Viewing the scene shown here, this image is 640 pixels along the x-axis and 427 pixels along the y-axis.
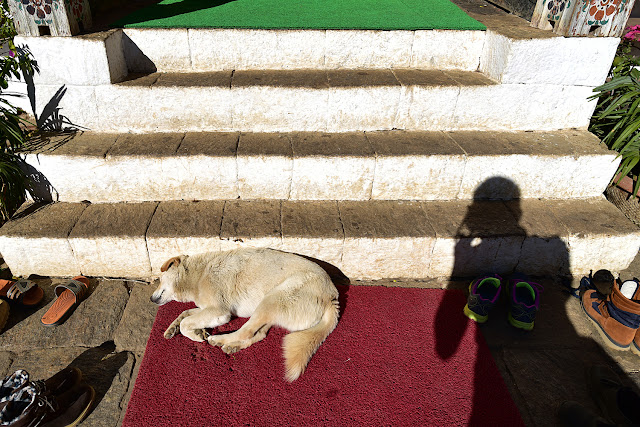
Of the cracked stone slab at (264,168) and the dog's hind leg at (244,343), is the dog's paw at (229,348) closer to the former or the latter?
the dog's hind leg at (244,343)

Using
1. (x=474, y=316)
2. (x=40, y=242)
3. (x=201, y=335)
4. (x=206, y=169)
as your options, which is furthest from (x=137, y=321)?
(x=474, y=316)

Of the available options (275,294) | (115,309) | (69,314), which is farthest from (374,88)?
(69,314)

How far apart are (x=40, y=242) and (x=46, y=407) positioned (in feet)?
5.32

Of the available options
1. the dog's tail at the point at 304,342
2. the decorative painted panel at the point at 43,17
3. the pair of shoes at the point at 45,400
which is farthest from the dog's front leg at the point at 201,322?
the decorative painted panel at the point at 43,17

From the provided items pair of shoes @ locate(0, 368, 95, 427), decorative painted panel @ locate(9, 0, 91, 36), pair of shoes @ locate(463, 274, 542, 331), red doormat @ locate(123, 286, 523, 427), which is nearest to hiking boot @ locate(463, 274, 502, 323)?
pair of shoes @ locate(463, 274, 542, 331)

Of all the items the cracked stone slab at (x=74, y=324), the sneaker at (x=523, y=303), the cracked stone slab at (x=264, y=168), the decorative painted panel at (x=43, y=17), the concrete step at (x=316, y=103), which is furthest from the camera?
the concrete step at (x=316, y=103)

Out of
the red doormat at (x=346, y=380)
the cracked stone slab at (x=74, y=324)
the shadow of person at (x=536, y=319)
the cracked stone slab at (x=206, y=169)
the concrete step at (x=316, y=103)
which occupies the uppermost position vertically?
the concrete step at (x=316, y=103)

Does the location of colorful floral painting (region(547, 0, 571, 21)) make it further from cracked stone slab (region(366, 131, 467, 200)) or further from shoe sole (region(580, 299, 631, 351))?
shoe sole (region(580, 299, 631, 351))

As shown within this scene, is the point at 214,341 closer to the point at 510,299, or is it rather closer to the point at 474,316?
the point at 474,316

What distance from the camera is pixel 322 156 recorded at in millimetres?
4109

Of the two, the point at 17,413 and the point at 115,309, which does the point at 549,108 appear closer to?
the point at 115,309

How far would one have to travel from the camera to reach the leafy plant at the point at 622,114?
4160 millimetres

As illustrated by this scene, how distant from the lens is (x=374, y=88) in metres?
4.40

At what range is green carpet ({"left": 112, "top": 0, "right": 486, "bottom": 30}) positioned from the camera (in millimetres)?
4754
